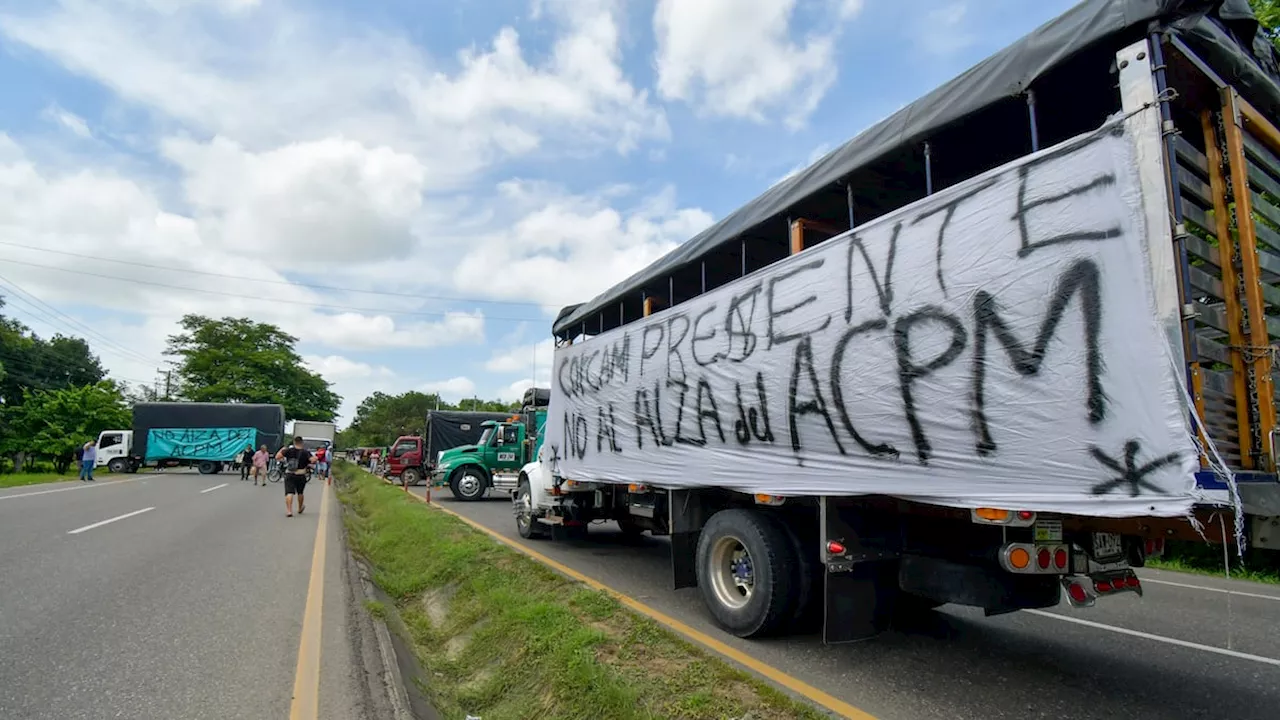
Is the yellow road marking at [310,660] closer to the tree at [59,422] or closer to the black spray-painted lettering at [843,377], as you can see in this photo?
the black spray-painted lettering at [843,377]

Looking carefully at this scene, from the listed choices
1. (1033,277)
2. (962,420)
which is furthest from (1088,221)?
(962,420)

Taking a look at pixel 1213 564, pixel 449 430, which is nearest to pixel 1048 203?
pixel 1213 564

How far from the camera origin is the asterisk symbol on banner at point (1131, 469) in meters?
2.72

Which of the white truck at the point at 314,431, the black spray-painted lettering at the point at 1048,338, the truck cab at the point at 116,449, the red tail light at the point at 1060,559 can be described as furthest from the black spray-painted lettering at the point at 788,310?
the truck cab at the point at 116,449

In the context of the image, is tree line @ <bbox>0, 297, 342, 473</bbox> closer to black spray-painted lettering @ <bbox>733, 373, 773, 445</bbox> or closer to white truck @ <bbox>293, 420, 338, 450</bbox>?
white truck @ <bbox>293, 420, 338, 450</bbox>

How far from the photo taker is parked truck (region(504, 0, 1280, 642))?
2.83 m

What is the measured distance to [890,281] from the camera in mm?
4020

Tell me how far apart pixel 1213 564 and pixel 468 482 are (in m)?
16.2

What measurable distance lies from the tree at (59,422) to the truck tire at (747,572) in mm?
38201

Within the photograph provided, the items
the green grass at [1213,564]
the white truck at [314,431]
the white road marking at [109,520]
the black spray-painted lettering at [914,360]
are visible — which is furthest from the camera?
the white truck at [314,431]

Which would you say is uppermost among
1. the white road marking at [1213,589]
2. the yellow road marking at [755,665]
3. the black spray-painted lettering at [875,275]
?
the black spray-painted lettering at [875,275]

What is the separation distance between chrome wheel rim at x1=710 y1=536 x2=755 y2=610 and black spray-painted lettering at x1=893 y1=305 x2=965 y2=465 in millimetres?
1880

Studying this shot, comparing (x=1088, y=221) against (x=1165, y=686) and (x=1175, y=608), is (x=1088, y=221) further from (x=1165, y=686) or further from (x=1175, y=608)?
(x=1175, y=608)

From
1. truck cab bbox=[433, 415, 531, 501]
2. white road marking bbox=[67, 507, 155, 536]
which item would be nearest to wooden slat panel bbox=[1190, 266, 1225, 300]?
white road marking bbox=[67, 507, 155, 536]
